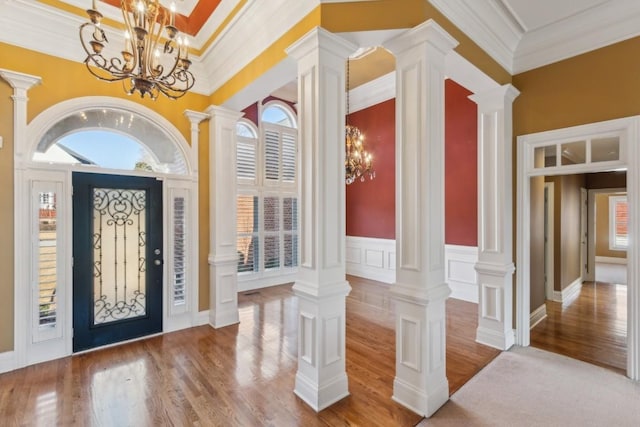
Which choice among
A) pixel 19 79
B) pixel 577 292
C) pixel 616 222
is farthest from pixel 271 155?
pixel 616 222


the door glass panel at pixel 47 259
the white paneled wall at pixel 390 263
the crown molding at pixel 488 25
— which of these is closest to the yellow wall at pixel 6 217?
the door glass panel at pixel 47 259

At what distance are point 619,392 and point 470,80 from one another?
3.32 meters

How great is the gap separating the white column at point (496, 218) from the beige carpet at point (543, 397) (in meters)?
0.48

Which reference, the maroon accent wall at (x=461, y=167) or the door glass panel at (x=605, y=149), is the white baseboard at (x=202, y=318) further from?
the door glass panel at (x=605, y=149)

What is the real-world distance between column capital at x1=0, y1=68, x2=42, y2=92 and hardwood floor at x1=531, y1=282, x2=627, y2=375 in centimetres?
633

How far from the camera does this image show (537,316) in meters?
4.31

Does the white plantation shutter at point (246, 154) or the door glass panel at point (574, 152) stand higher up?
the white plantation shutter at point (246, 154)

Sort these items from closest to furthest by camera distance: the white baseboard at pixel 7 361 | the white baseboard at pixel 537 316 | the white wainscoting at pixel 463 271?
the white baseboard at pixel 7 361, the white baseboard at pixel 537 316, the white wainscoting at pixel 463 271

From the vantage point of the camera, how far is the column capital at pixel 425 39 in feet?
7.43

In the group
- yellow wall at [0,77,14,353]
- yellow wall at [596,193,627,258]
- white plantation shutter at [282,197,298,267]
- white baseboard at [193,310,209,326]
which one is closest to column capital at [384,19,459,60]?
yellow wall at [0,77,14,353]

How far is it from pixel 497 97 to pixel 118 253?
4.98 meters

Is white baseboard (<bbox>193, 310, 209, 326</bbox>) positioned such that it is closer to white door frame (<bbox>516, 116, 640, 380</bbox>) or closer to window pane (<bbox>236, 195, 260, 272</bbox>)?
window pane (<bbox>236, 195, 260, 272</bbox>)

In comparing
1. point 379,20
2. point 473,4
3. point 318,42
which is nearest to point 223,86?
point 318,42

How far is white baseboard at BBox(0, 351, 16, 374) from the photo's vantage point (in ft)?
9.63
